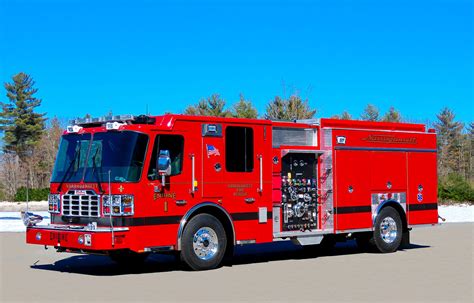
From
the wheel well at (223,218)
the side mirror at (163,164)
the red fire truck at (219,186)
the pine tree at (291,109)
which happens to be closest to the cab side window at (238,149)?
the red fire truck at (219,186)

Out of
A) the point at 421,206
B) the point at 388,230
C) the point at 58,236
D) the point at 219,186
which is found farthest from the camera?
the point at 421,206

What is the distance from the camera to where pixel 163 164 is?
12281 millimetres

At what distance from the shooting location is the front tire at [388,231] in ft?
53.7

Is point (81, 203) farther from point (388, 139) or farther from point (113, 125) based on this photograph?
point (388, 139)

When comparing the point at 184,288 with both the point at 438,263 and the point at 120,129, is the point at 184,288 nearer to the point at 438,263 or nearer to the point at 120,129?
the point at 120,129

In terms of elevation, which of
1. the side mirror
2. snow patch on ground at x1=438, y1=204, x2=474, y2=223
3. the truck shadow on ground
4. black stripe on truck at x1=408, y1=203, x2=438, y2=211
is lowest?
snow patch on ground at x1=438, y1=204, x2=474, y2=223

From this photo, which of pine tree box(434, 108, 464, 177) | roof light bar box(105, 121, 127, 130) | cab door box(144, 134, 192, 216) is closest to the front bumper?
cab door box(144, 134, 192, 216)

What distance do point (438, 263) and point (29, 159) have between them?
55247 mm

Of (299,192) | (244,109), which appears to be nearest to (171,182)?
(299,192)

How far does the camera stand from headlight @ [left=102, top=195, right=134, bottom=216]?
12125 millimetres

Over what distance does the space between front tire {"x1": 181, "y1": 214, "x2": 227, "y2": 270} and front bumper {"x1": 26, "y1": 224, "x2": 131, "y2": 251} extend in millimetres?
1164

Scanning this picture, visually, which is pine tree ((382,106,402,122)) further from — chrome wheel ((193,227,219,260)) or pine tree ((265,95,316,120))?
chrome wheel ((193,227,219,260))

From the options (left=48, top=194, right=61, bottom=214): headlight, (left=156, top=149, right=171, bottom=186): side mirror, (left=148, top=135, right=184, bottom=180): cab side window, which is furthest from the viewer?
(left=48, top=194, right=61, bottom=214): headlight

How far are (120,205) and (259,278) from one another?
2.64 meters
